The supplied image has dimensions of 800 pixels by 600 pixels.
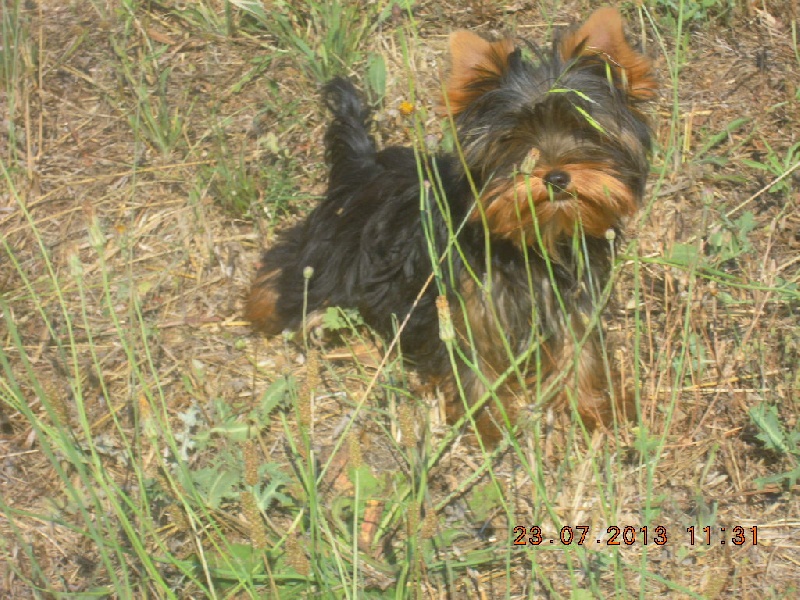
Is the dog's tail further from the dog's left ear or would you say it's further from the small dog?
the dog's left ear

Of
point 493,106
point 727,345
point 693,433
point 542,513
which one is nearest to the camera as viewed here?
point 493,106

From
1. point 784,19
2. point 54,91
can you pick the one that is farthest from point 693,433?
point 54,91

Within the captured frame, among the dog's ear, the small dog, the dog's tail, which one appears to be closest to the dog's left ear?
the small dog

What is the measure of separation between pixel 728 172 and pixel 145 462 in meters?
3.16

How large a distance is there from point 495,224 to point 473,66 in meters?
0.56

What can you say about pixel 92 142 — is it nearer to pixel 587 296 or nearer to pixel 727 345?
pixel 587 296

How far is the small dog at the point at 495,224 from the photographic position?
3078 mm

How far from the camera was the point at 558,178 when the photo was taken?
3.04 m

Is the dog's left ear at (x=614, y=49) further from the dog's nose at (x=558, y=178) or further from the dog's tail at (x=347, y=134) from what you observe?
the dog's tail at (x=347, y=134)

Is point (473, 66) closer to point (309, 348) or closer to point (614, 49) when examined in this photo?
point (614, 49)

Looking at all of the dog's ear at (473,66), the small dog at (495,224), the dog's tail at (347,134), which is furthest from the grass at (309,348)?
the dog's ear at (473,66)

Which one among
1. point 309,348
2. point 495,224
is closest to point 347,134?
point 309,348

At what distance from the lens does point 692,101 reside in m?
5.32

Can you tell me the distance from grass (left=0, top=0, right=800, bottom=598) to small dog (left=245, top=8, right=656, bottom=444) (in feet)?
0.62
